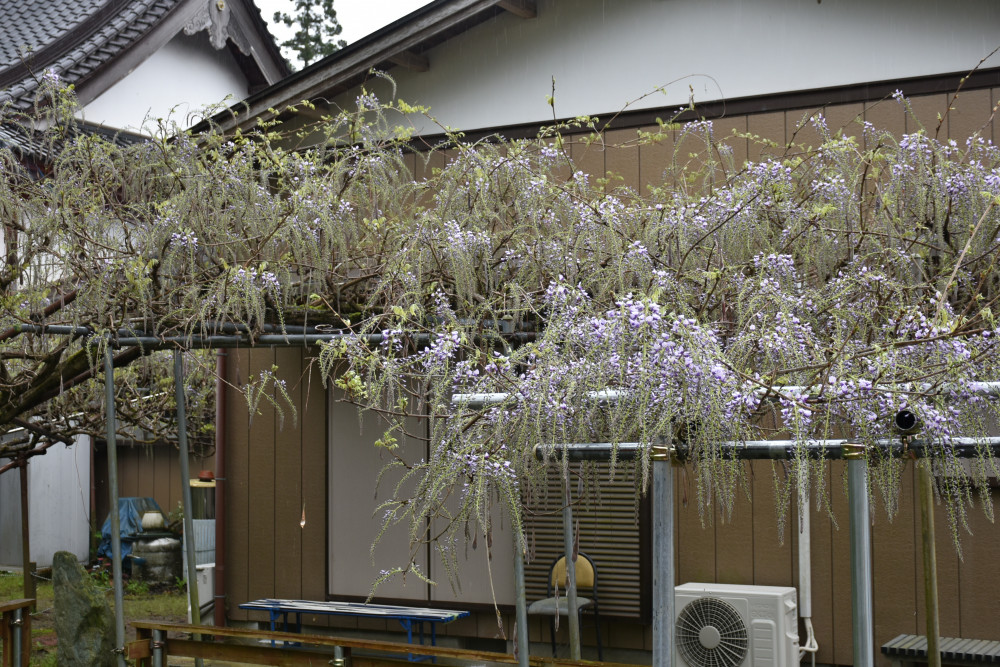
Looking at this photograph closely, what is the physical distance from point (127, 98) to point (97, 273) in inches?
320

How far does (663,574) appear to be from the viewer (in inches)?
97.0

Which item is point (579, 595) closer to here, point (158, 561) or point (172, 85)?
point (158, 561)

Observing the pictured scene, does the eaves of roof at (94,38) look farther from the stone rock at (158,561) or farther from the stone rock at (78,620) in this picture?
the stone rock at (78,620)

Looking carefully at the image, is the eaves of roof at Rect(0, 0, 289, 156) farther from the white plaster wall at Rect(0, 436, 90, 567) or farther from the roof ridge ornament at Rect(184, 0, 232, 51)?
the white plaster wall at Rect(0, 436, 90, 567)

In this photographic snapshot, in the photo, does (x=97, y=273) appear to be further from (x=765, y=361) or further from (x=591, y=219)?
(x=765, y=361)

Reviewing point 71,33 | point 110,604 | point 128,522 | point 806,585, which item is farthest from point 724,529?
point 71,33

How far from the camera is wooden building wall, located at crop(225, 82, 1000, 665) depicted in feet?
15.9

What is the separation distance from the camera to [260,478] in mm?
6453

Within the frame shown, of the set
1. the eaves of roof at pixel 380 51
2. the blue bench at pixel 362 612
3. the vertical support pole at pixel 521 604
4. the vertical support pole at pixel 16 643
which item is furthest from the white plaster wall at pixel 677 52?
the vertical support pole at pixel 16 643

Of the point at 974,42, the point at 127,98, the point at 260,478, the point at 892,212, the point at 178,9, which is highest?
the point at 178,9

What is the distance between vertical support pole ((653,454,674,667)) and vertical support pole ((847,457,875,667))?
16.2 inches

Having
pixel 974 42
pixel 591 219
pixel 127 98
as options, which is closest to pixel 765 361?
pixel 591 219

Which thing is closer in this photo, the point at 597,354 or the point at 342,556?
the point at 597,354

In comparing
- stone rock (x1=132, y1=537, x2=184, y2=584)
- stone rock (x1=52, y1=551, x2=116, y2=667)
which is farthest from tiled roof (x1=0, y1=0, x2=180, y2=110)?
stone rock (x1=52, y1=551, x2=116, y2=667)
